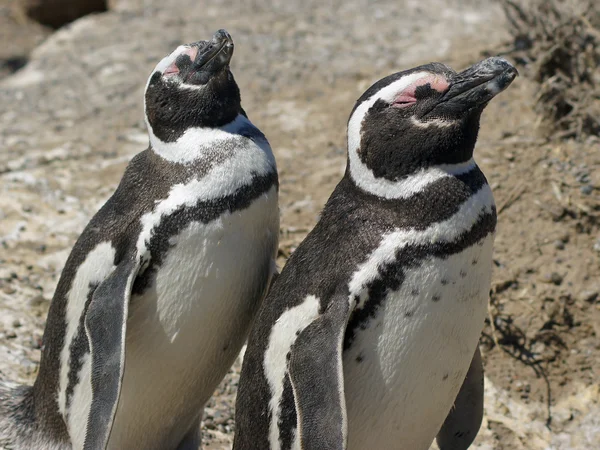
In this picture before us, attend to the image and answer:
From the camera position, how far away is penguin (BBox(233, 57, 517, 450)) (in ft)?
9.55

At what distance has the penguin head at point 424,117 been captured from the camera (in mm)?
2924

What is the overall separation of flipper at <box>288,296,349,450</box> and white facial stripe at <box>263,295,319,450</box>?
0.32 ft

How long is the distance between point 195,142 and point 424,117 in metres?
0.88

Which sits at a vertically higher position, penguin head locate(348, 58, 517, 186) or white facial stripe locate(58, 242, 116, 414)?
penguin head locate(348, 58, 517, 186)

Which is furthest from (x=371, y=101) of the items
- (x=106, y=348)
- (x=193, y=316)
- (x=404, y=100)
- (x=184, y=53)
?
(x=106, y=348)

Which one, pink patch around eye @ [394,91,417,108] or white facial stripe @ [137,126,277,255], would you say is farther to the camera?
white facial stripe @ [137,126,277,255]

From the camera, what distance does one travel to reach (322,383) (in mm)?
2828

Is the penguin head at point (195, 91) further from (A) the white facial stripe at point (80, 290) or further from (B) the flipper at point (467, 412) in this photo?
(B) the flipper at point (467, 412)

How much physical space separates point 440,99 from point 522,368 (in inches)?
71.9

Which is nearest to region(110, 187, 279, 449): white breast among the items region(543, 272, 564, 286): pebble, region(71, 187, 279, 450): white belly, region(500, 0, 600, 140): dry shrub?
region(71, 187, 279, 450): white belly

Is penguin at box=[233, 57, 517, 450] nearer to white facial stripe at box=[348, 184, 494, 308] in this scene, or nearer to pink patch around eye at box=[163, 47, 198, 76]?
white facial stripe at box=[348, 184, 494, 308]

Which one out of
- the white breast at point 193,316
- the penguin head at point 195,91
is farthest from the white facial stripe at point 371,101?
the penguin head at point 195,91

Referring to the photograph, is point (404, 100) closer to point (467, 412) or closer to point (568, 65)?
point (467, 412)

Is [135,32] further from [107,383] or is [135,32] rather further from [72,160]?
[107,383]
